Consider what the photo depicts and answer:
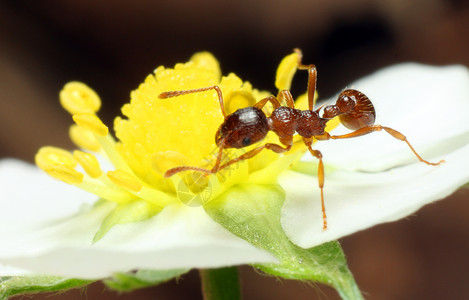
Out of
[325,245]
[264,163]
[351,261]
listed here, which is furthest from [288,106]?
[351,261]

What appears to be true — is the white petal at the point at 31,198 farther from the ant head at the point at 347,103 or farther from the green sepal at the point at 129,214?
the ant head at the point at 347,103

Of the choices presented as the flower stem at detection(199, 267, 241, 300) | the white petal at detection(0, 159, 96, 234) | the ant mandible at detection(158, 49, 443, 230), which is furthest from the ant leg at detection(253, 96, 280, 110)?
the white petal at detection(0, 159, 96, 234)

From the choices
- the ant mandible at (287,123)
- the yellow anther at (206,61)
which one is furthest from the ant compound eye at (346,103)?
the yellow anther at (206,61)

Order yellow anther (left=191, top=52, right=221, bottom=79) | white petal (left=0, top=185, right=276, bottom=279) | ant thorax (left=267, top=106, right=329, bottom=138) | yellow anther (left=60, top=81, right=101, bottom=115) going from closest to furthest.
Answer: white petal (left=0, top=185, right=276, bottom=279) → ant thorax (left=267, top=106, right=329, bottom=138) → yellow anther (left=60, top=81, right=101, bottom=115) → yellow anther (left=191, top=52, right=221, bottom=79)

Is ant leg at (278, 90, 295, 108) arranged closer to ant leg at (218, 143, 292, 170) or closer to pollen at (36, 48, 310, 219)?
pollen at (36, 48, 310, 219)

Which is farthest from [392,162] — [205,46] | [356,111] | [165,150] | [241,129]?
[205,46]

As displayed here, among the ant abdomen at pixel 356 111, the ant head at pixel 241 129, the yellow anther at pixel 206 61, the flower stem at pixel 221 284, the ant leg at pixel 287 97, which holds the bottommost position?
the flower stem at pixel 221 284

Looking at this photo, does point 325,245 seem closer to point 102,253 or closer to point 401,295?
point 102,253
